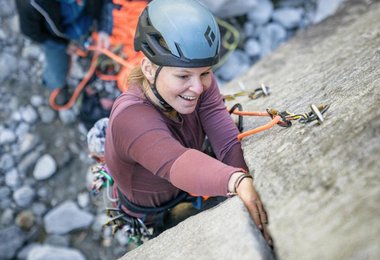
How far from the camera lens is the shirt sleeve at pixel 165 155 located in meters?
1.93

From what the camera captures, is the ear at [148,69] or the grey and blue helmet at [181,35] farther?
the ear at [148,69]

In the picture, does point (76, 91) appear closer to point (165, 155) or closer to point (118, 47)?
point (118, 47)

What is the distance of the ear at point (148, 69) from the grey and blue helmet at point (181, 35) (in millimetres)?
67

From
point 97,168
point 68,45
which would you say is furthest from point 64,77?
point 97,168

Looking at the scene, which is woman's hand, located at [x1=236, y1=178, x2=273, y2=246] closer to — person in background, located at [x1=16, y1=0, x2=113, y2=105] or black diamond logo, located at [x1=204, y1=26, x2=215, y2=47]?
black diamond logo, located at [x1=204, y1=26, x2=215, y2=47]

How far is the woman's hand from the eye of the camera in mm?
1803

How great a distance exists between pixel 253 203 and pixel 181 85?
0.74m

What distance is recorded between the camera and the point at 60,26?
16.0ft

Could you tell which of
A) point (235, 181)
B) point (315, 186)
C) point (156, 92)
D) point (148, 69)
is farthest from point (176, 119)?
point (315, 186)

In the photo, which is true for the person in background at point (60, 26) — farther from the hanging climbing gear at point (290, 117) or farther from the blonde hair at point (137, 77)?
the hanging climbing gear at point (290, 117)

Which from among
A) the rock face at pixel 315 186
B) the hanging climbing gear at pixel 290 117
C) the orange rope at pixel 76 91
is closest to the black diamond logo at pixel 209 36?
the hanging climbing gear at pixel 290 117

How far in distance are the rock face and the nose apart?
0.47 meters

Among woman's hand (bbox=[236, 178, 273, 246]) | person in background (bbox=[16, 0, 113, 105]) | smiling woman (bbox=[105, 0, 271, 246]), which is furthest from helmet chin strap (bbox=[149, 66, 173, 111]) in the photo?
person in background (bbox=[16, 0, 113, 105])

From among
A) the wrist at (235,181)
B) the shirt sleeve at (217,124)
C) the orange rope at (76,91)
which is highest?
the wrist at (235,181)
